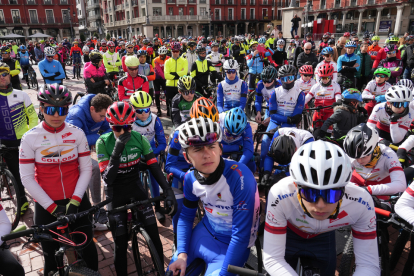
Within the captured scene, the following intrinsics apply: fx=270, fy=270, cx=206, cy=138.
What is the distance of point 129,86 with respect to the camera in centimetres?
775

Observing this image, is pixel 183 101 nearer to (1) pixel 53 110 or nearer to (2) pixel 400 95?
(1) pixel 53 110

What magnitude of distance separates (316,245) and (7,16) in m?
82.4

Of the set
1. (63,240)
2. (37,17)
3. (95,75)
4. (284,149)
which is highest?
(37,17)

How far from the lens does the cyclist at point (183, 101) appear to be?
19.3 feet

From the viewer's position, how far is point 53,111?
3.08m

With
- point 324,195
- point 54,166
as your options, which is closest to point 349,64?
point 324,195

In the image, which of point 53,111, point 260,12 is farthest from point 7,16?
point 53,111

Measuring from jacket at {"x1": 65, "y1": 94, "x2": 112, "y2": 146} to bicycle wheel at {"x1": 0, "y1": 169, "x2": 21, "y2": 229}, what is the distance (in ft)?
5.39

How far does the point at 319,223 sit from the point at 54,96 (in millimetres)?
3095

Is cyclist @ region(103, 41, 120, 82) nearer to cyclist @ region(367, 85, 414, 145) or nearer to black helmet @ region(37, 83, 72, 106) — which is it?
black helmet @ region(37, 83, 72, 106)

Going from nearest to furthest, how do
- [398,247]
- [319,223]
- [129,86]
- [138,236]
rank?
[319,223] < [138,236] < [398,247] < [129,86]

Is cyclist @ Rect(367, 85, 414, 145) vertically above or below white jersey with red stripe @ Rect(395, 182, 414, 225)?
above

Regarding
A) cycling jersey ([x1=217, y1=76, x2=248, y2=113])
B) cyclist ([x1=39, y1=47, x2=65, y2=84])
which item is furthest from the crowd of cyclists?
cyclist ([x1=39, y1=47, x2=65, y2=84])

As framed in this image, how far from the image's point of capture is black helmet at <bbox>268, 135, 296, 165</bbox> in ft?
12.1
